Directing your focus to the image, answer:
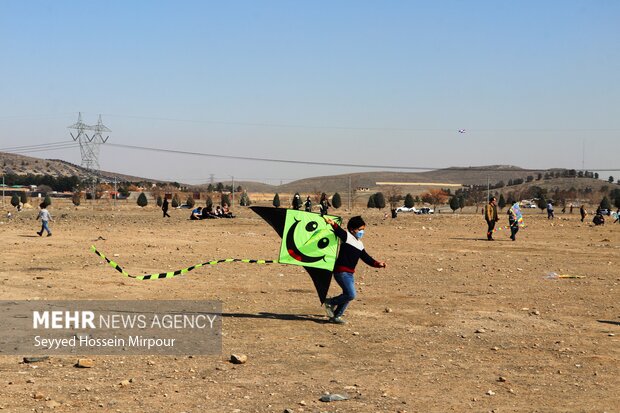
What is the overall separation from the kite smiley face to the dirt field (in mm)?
945

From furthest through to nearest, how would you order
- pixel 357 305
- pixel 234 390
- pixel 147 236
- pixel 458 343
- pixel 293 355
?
1. pixel 147 236
2. pixel 357 305
3. pixel 458 343
4. pixel 293 355
5. pixel 234 390

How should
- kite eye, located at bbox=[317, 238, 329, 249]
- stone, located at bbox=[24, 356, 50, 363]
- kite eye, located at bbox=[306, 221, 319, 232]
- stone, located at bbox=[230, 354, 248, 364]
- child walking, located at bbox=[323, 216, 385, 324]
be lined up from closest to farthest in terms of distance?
stone, located at bbox=[24, 356, 50, 363], stone, located at bbox=[230, 354, 248, 364], child walking, located at bbox=[323, 216, 385, 324], kite eye, located at bbox=[317, 238, 329, 249], kite eye, located at bbox=[306, 221, 319, 232]

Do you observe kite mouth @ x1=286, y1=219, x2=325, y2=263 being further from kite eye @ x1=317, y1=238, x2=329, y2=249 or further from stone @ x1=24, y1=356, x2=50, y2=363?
stone @ x1=24, y1=356, x2=50, y2=363

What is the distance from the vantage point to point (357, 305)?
13.7 m

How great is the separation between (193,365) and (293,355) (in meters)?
1.29

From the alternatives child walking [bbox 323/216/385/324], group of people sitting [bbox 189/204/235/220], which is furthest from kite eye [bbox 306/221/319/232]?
group of people sitting [bbox 189/204/235/220]

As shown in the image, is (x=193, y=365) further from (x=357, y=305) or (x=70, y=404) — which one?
(x=357, y=305)

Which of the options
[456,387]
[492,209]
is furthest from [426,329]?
[492,209]

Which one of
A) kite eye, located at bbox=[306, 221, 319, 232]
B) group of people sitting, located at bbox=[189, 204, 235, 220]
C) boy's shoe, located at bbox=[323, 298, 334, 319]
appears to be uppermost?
kite eye, located at bbox=[306, 221, 319, 232]

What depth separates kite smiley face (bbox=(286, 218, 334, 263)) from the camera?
481 inches

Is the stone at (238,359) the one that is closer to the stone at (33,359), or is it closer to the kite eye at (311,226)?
the stone at (33,359)

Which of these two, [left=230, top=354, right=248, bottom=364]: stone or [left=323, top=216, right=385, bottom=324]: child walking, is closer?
[left=230, top=354, right=248, bottom=364]: stone

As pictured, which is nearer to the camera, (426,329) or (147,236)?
(426,329)

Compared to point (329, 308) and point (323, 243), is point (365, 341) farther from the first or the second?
point (323, 243)
